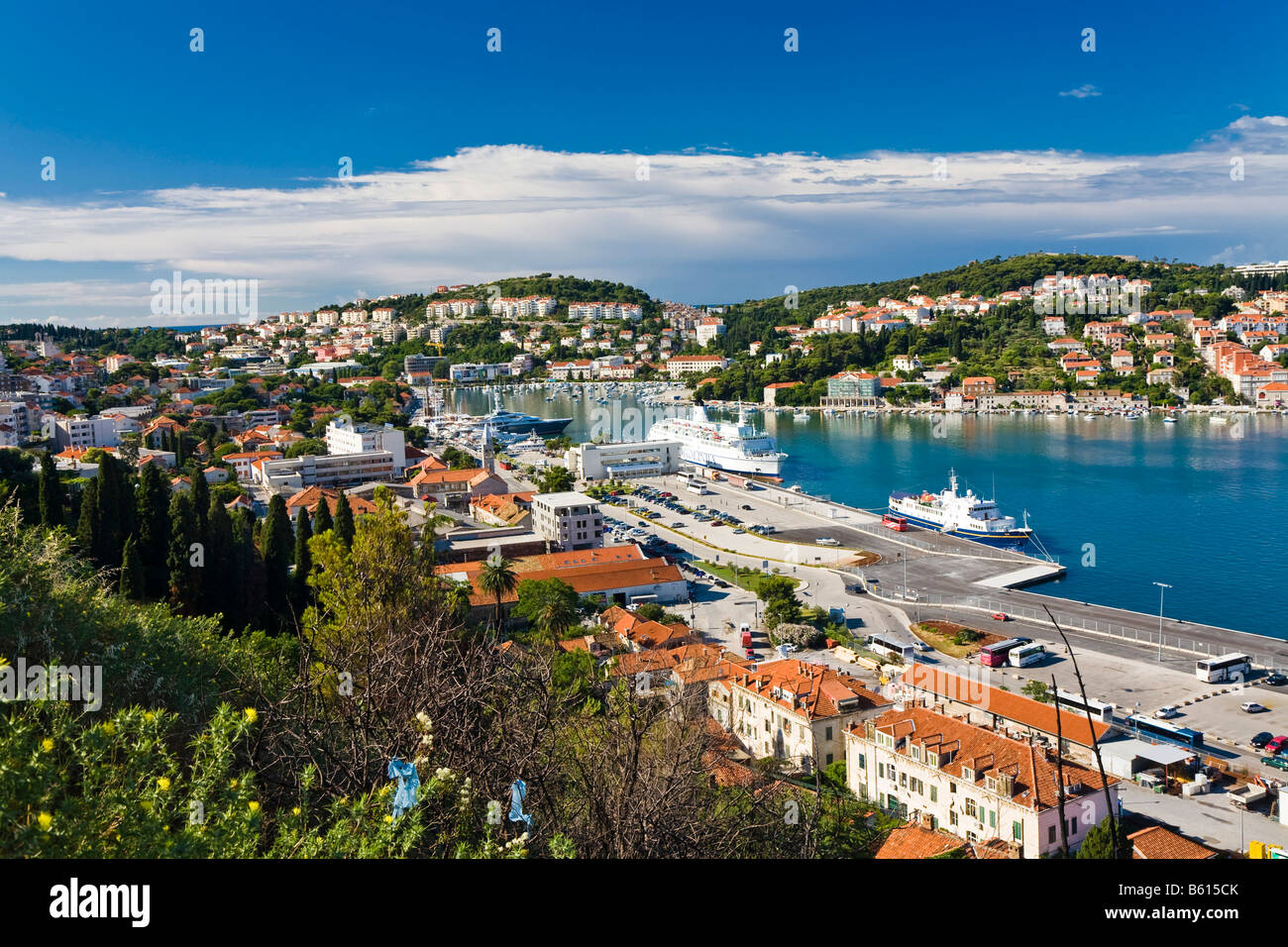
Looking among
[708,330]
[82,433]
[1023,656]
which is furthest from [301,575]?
[708,330]

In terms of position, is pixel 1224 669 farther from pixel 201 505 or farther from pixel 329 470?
pixel 329 470

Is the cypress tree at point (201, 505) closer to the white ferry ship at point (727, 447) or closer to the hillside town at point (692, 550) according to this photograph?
the hillside town at point (692, 550)

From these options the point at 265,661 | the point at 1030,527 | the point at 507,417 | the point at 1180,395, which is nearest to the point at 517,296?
the point at 507,417

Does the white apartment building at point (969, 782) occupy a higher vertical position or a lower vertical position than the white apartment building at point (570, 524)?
lower

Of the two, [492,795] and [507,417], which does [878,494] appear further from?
[492,795]

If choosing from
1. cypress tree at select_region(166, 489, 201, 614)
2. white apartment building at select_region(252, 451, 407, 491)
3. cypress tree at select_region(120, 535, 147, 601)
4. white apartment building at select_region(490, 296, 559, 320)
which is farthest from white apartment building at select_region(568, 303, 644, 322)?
cypress tree at select_region(120, 535, 147, 601)

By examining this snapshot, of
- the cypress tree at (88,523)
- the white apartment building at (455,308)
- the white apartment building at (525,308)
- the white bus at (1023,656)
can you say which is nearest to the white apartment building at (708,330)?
the white apartment building at (525,308)

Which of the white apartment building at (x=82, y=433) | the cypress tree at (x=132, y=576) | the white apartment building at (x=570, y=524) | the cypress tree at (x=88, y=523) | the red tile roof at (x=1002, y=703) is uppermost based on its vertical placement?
the white apartment building at (x=82, y=433)
